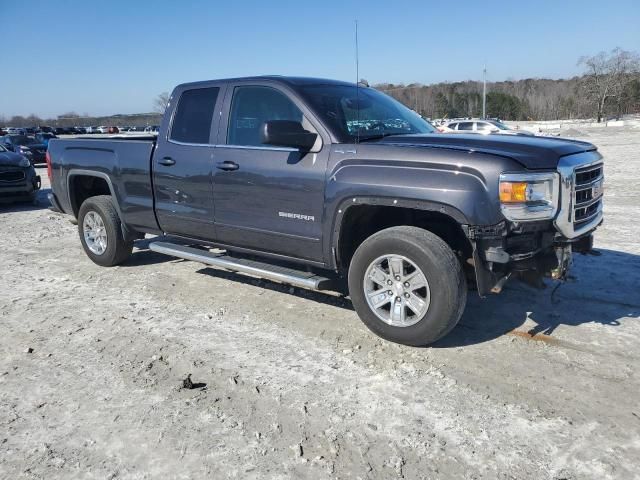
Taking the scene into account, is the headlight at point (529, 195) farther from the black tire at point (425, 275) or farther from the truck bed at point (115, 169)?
the truck bed at point (115, 169)

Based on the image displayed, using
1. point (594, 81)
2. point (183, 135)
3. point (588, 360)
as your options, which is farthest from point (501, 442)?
point (594, 81)

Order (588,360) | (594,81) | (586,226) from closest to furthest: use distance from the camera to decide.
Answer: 1. (588,360)
2. (586,226)
3. (594,81)

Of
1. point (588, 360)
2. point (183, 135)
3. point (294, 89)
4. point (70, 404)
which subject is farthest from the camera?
point (183, 135)

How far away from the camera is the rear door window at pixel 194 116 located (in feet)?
17.0

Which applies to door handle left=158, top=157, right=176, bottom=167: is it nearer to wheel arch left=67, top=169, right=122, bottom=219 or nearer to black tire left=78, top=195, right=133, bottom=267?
wheel arch left=67, top=169, right=122, bottom=219

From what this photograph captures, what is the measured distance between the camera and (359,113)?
468 cm

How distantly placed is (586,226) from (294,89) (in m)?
2.57

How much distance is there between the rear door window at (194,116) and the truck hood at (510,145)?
1.79 metres

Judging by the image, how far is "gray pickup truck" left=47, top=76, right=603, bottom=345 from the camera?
11.9 ft

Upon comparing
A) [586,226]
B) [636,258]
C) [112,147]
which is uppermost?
[112,147]

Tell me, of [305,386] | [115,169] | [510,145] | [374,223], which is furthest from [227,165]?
[510,145]

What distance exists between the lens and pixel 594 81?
73312mm

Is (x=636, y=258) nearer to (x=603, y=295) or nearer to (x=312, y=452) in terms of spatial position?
(x=603, y=295)

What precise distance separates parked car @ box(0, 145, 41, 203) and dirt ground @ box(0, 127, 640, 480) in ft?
23.3
